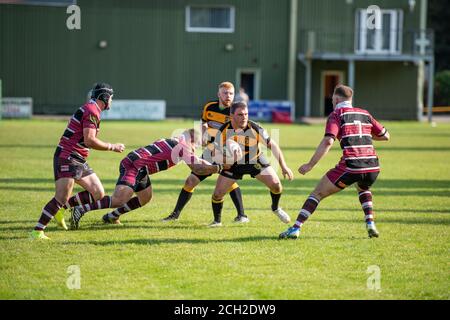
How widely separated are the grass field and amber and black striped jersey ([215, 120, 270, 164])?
983 millimetres

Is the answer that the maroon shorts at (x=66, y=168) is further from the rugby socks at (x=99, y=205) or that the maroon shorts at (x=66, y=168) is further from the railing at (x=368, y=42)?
the railing at (x=368, y=42)

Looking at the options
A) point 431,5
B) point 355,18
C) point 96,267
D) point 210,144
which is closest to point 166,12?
point 355,18

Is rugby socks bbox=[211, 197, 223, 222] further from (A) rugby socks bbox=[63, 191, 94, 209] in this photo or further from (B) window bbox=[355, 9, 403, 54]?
(B) window bbox=[355, 9, 403, 54]

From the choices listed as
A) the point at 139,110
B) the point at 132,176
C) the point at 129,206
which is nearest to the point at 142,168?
the point at 132,176

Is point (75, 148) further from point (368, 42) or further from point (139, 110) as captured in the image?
point (368, 42)

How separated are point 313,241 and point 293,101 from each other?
3122 centimetres

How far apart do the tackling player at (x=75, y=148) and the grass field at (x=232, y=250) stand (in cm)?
42

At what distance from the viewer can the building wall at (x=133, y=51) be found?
3778 cm

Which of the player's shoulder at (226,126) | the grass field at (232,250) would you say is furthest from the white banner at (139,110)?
the player's shoulder at (226,126)

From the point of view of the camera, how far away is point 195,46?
38812 mm

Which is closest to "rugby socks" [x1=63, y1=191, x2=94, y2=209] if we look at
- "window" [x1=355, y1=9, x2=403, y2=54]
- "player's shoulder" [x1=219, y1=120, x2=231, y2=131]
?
"player's shoulder" [x1=219, y1=120, x2=231, y2=131]

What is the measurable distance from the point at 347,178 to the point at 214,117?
2.23 m

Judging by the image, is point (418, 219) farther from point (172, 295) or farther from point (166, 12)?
point (166, 12)

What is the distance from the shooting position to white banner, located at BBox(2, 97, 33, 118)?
35.6m
